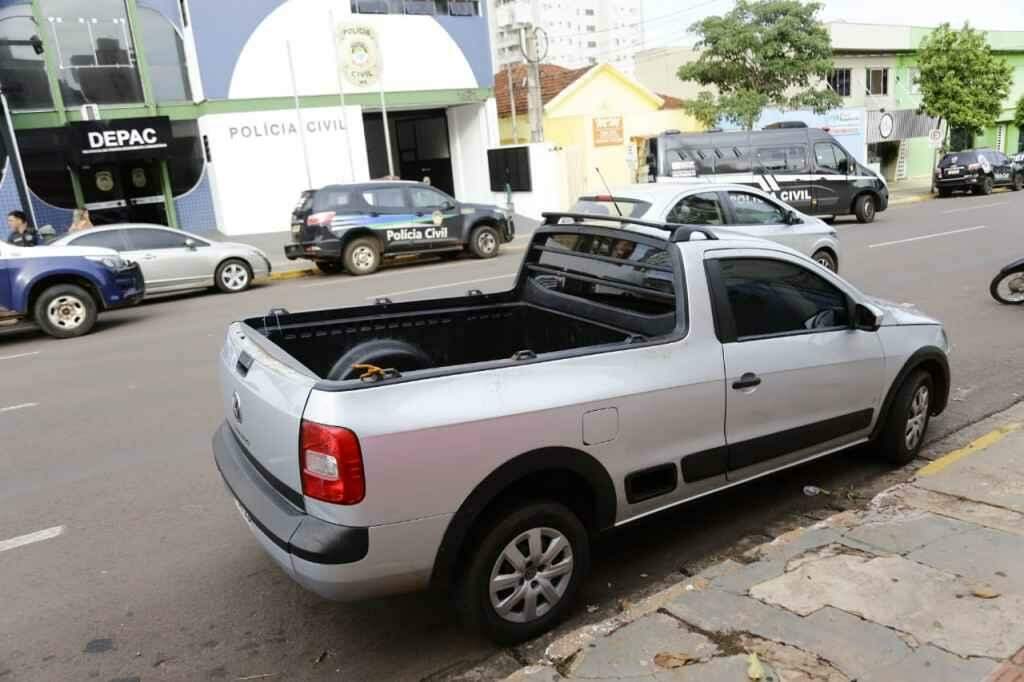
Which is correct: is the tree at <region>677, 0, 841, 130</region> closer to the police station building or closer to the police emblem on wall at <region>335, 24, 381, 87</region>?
the police station building

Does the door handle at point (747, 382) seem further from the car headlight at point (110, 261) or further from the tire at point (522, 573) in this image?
the car headlight at point (110, 261)

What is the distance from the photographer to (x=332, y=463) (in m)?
2.81

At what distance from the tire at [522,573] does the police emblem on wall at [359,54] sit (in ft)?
65.9

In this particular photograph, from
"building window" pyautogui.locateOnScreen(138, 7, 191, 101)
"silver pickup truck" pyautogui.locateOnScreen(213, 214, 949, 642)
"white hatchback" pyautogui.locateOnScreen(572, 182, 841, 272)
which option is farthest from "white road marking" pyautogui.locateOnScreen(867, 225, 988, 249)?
"building window" pyautogui.locateOnScreen(138, 7, 191, 101)

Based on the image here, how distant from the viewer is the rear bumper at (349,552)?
2850mm

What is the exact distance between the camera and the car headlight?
10.6m

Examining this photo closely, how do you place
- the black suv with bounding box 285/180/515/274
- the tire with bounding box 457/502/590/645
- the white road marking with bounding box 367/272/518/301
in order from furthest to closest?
the black suv with bounding box 285/180/515/274 < the white road marking with bounding box 367/272/518/301 < the tire with bounding box 457/502/590/645

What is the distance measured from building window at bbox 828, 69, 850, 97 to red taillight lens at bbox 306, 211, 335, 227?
1110 inches

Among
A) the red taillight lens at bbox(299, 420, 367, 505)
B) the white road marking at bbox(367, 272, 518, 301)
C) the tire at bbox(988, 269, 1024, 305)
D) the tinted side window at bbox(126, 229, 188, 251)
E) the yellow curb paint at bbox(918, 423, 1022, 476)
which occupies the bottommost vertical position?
the yellow curb paint at bbox(918, 423, 1022, 476)

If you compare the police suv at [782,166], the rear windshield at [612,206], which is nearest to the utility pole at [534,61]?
the police suv at [782,166]

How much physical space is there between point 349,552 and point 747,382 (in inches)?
82.6

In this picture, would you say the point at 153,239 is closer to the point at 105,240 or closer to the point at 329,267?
the point at 105,240

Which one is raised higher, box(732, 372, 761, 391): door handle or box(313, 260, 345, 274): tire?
box(732, 372, 761, 391): door handle

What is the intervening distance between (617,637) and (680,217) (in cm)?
674
